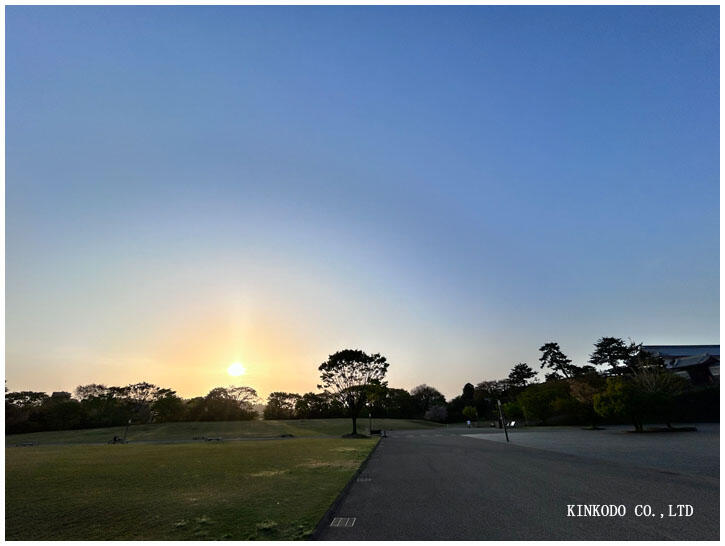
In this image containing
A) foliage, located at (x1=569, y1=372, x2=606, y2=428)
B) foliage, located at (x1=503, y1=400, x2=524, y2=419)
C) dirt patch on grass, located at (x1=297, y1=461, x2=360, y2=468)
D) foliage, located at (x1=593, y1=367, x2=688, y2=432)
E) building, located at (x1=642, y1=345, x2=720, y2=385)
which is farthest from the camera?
foliage, located at (x1=503, y1=400, x2=524, y2=419)

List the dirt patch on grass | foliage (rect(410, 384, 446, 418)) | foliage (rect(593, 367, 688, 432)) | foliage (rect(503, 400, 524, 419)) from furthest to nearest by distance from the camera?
foliage (rect(410, 384, 446, 418)), foliage (rect(503, 400, 524, 419)), foliage (rect(593, 367, 688, 432)), the dirt patch on grass

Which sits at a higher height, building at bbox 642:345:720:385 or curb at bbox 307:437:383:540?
building at bbox 642:345:720:385

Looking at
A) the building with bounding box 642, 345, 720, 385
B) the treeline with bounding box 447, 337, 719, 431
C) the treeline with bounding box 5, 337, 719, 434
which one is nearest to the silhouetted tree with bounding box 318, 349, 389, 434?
the treeline with bounding box 5, 337, 719, 434

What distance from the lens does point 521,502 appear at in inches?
356

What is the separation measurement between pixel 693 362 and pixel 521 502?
62014mm

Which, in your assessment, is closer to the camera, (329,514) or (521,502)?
(329,514)

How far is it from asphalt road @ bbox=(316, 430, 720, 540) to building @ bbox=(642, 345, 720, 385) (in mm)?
52721

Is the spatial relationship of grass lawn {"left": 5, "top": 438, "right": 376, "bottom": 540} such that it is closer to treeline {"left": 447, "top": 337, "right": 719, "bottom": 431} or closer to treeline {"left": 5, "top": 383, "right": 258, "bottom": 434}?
treeline {"left": 447, "top": 337, "right": 719, "bottom": 431}

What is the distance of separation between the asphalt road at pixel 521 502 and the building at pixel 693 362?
52721 millimetres

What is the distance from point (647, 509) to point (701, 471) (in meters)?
6.80

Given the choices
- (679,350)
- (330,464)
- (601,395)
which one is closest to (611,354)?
(679,350)

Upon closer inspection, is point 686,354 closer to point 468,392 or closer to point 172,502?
point 468,392

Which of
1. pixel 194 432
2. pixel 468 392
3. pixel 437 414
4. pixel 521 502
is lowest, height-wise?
pixel 521 502

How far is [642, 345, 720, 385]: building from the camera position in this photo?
54375 millimetres
